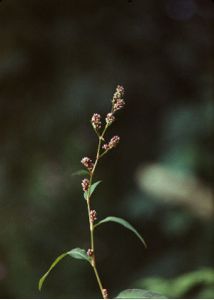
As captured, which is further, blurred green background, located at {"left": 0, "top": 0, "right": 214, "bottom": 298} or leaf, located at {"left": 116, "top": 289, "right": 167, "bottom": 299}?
blurred green background, located at {"left": 0, "top": 0, "right": 214, "bottom": 298}

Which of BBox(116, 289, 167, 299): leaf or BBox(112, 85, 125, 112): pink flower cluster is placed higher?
BBox(112, 85, 125, 112): pink flower cluster

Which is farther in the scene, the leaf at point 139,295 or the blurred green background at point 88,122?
the blurred green background at point 88,122

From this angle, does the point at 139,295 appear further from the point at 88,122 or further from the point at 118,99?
the point at 88,122

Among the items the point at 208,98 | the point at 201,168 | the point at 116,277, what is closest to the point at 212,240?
the point at 201,168

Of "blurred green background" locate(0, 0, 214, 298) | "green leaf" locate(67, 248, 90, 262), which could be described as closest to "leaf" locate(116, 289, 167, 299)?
"green leaf" locate(67, 248, 90, 262)

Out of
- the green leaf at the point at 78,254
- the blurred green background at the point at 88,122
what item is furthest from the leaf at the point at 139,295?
the blurred green background at the point at 88,122

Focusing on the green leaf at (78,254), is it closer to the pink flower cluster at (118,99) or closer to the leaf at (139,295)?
the leaf at (139,295)

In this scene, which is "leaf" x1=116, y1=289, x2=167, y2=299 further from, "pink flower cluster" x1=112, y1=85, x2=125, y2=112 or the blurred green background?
the blurred green background

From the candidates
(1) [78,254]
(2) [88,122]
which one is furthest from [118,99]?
(2) [88,122]
